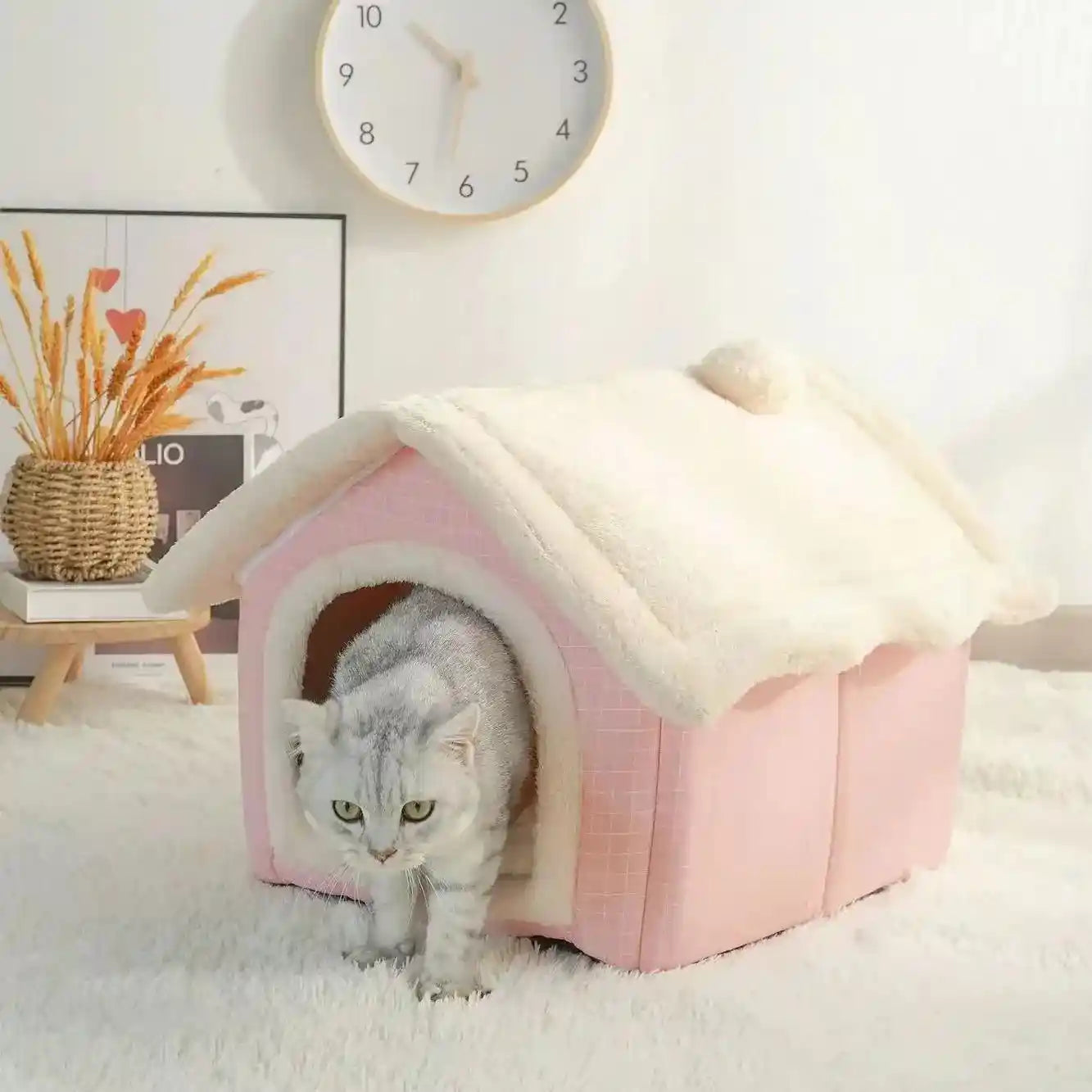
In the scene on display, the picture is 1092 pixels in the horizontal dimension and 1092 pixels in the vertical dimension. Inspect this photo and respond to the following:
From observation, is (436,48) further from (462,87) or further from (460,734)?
(460,734)

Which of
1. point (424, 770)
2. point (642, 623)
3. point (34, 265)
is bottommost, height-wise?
point (424, 770)

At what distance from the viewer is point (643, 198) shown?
2541 mm

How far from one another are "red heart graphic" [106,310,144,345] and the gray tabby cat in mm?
1183

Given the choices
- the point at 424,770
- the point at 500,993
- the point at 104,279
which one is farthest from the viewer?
the point at 104,279

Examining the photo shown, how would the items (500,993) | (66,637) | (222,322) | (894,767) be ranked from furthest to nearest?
1. (222,322)
2. (66,637)
3. (894,767)
4. (500,993)

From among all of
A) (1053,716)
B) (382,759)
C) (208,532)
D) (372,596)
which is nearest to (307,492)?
(208,532)

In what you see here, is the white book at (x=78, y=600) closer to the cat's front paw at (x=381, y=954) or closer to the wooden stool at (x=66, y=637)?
the wooden stool at (x=66, y=637)

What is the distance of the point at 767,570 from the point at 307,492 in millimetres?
464

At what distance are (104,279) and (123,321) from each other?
Answer: 9 cm

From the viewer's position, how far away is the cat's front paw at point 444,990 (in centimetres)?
130

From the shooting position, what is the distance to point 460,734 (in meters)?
1.23

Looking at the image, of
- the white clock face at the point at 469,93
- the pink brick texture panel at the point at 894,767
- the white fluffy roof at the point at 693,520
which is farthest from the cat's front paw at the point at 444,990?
the white clock face at the point at 469,93

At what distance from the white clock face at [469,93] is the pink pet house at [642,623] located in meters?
0.94

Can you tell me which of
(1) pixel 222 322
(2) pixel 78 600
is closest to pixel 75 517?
(2) pixel 78 600
